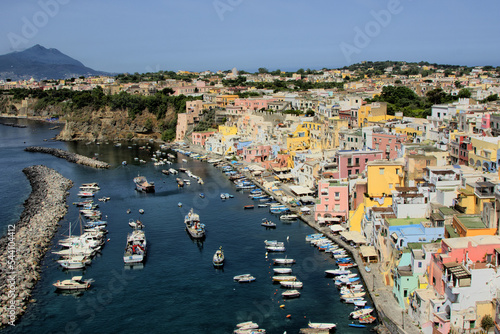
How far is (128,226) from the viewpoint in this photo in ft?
75.9

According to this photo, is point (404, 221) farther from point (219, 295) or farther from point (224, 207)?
point (224, 207)

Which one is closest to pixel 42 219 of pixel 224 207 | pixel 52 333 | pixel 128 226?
pixel 128 226

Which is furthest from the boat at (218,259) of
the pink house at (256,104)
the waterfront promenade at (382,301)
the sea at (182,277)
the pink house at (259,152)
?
the pink house at (256,104)

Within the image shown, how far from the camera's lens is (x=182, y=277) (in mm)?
17422

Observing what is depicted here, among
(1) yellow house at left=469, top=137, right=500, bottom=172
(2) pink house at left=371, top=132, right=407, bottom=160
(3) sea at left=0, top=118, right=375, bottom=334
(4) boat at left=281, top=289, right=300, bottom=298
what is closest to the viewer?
(3) sea at left=0, top=118, right=375, bottom=334

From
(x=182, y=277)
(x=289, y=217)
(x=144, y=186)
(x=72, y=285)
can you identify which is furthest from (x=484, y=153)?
(x=144, y=186)

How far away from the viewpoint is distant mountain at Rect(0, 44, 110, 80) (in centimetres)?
14450

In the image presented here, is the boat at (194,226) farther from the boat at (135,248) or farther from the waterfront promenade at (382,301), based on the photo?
the waterfront promenade at (382,301)

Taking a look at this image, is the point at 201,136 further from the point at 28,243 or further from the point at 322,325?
the point at 322,325

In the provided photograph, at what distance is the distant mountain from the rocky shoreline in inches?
4879

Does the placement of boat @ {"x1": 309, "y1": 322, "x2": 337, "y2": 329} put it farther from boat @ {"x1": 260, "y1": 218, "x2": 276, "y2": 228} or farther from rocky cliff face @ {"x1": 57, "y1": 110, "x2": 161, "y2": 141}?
rocky cliff face @ {"x1": 57, "y1": 110, "x2": 161, "y2": 141}

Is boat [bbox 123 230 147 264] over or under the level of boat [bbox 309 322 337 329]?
over

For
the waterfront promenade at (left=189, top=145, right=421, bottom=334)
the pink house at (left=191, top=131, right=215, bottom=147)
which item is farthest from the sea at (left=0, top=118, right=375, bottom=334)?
the pink house at (left=191, top=131, right=215, bottom=147)

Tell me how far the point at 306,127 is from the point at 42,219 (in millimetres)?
19251
